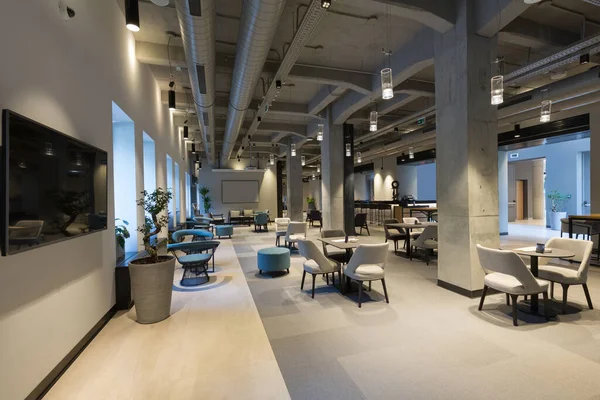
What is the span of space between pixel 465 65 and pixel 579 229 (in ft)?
19.5

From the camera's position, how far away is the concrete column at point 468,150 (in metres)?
4.05

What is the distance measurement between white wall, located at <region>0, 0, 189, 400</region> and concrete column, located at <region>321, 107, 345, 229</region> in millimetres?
6340

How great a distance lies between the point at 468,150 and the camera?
4.05 metres

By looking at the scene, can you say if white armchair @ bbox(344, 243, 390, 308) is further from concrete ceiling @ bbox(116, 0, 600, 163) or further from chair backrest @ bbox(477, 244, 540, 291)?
concrete ceiling @ bbox(116, 0, 600, 163)

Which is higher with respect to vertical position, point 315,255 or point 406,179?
point 406,179

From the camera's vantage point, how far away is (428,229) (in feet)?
19.9

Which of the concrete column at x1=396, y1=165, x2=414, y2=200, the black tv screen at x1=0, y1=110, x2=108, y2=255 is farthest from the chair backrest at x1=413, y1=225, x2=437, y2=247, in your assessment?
the concrete column at x1=396, y1=165, x2=414, y2=200

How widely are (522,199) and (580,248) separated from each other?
15.3 metres

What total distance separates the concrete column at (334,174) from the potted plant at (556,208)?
8.95 meters

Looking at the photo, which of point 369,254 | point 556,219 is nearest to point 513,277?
point 369,254

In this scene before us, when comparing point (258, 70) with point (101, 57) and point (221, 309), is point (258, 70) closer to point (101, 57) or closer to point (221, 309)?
point (101, 57)

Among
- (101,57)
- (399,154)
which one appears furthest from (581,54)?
(399,154)

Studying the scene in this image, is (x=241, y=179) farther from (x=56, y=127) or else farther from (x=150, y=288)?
(x=56, y=127)

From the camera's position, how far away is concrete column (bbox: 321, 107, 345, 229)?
9.38 metres
